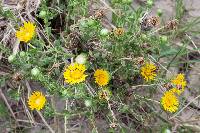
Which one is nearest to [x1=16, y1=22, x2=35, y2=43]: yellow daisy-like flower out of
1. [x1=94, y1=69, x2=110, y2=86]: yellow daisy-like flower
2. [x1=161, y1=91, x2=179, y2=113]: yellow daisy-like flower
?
[x1=94, y1=69, x2=110, y2=86]: yellow daisy-like flower

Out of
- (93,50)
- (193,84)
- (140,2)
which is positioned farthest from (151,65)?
(140,2)

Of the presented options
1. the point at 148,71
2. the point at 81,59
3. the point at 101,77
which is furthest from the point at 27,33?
the point at 148,71

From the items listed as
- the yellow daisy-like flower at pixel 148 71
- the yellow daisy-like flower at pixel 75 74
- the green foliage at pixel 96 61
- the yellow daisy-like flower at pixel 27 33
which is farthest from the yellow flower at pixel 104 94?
the yellow daisy-like flower at pixel 27 33

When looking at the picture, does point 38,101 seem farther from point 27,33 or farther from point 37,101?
point 27,33

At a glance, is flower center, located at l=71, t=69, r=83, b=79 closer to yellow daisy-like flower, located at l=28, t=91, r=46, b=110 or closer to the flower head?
the flower head

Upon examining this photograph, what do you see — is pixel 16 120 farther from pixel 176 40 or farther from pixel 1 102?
pixel 176 40

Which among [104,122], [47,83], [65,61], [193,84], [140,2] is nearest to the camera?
[47,83]
